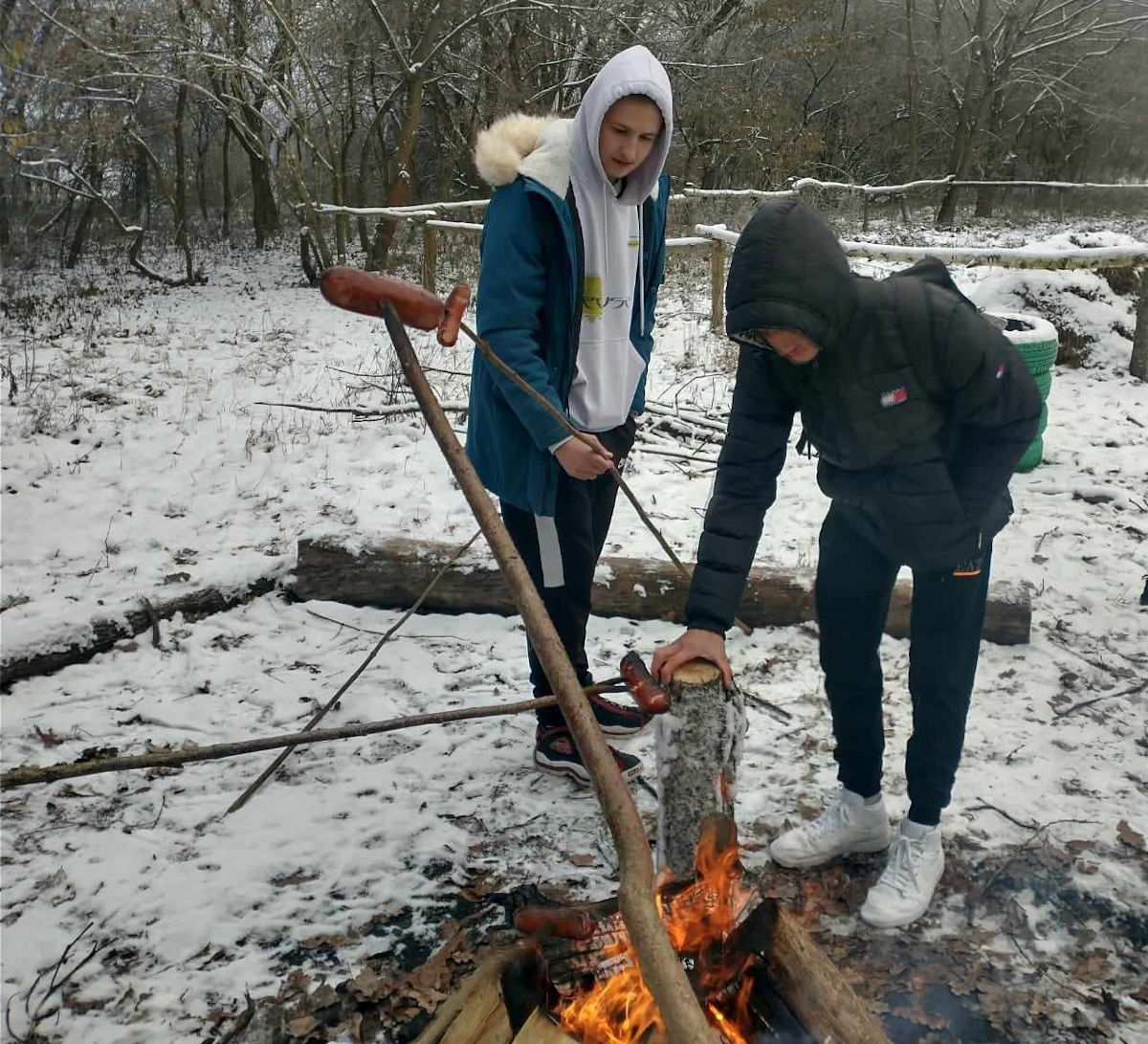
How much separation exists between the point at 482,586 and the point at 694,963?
2659 millimetres

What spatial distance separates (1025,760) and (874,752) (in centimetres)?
98

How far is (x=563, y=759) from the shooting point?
3.22 meters

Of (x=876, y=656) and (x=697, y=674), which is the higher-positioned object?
(x=697, y=674)

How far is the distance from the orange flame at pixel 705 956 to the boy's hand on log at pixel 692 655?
36cm

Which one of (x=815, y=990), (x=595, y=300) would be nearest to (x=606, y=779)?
(x=815, y=990)

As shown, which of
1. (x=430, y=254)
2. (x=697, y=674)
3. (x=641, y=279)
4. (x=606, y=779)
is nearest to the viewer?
(x=606, y=779)

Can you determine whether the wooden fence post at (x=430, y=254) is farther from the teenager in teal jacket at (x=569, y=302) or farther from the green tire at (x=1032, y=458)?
the teenager in teal jacket at (x=569, y=302)

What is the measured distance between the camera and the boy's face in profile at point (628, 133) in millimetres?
2486

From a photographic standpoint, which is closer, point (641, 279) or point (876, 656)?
point (876, 656)

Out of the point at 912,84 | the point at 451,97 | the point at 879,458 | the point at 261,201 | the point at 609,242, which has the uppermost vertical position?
the point at 912,84

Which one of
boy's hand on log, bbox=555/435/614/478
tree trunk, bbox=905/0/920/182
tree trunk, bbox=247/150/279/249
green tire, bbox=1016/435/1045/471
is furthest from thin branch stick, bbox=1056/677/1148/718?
tree trunk, bbox=905/0/920/182

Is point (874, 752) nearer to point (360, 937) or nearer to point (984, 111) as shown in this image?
point (360, 937)

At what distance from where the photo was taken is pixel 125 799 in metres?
3.08

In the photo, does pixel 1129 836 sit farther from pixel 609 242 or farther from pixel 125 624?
pixel 125 624
